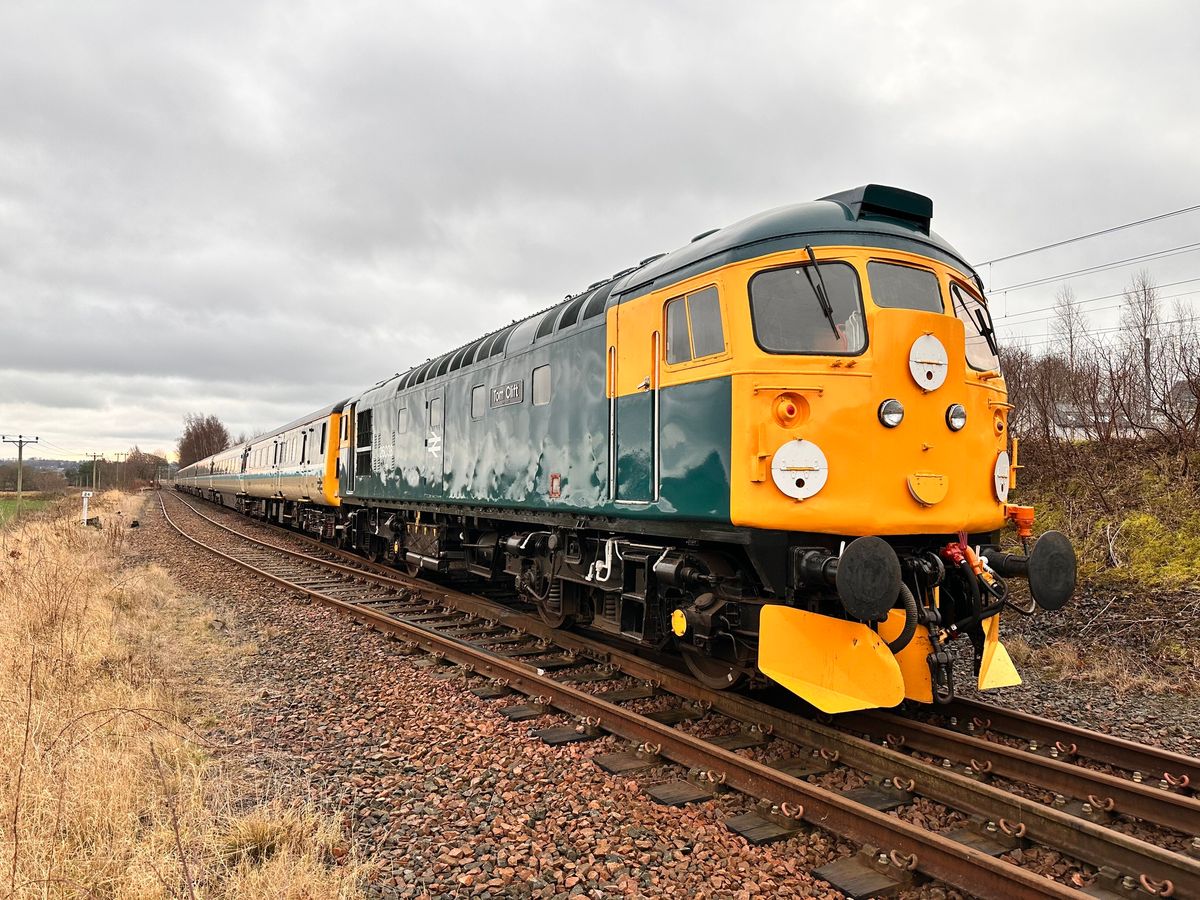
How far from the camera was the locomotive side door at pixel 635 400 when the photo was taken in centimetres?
616

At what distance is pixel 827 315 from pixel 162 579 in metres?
13.4

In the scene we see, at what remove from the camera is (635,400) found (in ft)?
21.1

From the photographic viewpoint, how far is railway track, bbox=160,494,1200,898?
11.6ft

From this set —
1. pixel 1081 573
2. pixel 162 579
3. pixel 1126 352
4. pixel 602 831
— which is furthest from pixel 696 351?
pixel 162 579

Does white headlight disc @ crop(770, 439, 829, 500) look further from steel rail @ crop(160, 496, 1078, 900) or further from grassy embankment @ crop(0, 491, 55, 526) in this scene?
grassy embankment @ crop(0, 491, 55, 526)

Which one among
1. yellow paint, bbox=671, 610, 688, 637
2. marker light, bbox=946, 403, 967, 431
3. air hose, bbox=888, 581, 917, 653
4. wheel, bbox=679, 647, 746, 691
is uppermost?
marker light, bbox=946, 403, 967, 431

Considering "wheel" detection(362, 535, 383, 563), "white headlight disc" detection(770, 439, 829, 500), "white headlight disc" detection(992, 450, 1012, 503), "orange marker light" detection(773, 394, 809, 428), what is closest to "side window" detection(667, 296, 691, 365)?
"orange marker light" detection(773, 394, 809, 428)

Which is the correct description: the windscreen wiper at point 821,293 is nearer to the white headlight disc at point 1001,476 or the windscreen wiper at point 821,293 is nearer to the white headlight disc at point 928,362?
the white headlight disc at point 928,362

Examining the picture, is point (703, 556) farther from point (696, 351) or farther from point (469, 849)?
point (469, 849)

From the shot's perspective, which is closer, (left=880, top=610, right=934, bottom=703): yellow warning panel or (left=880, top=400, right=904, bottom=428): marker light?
(left=880, top=400, right=904, bottom=428): marker light

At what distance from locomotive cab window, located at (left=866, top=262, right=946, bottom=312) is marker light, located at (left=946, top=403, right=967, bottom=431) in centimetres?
78

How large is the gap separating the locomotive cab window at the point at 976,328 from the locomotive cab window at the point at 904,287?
0.23 m

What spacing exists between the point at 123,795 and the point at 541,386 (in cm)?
543

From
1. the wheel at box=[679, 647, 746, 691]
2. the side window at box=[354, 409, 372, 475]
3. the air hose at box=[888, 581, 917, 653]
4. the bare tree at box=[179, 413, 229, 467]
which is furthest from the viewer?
the bare tree at box=[179, 413, 229, 467]
